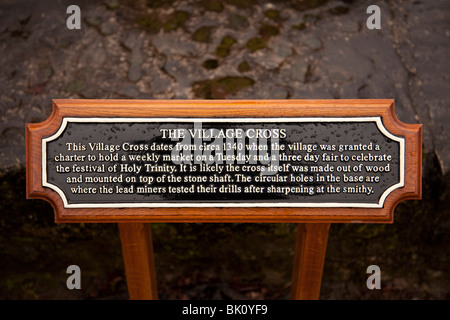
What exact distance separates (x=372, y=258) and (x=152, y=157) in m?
1.68

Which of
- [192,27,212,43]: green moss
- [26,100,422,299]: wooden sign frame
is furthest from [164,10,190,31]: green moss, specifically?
[26,100,422,299]: wooden sign frame

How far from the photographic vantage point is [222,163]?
1.33 metres

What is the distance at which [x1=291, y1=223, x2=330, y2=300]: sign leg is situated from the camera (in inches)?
57.5

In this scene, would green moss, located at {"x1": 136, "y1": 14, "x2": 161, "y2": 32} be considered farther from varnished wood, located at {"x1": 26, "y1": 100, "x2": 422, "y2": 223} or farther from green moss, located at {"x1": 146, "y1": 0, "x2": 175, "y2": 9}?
varnished wood, located at {"x1": 26, "y1": 100, "x2": 422, "y2": 223}

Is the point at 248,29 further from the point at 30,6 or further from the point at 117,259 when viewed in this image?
the point at 117,259

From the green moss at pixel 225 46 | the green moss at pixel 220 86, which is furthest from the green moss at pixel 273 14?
the green moss at pixel 220 86

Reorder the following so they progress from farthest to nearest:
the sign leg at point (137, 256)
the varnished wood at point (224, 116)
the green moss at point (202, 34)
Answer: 1. the green moss at point (202, 34)
2. the sign leg at point (137, 256)
3. the varnished wood at point (224, 116)

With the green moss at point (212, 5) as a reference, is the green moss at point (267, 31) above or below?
below

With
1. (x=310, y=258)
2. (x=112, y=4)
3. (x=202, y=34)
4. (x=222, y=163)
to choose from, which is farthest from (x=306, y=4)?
(x=310, y=258)

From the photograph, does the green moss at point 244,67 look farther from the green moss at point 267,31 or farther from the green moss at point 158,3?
the green moss at point 158,3

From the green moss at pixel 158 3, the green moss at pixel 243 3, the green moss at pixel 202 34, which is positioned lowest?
the green moss at pixel 202 34

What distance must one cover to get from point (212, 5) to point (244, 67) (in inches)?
20.1

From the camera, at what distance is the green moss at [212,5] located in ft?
7.06

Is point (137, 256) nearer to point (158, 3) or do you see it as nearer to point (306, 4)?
point (158, 3)
